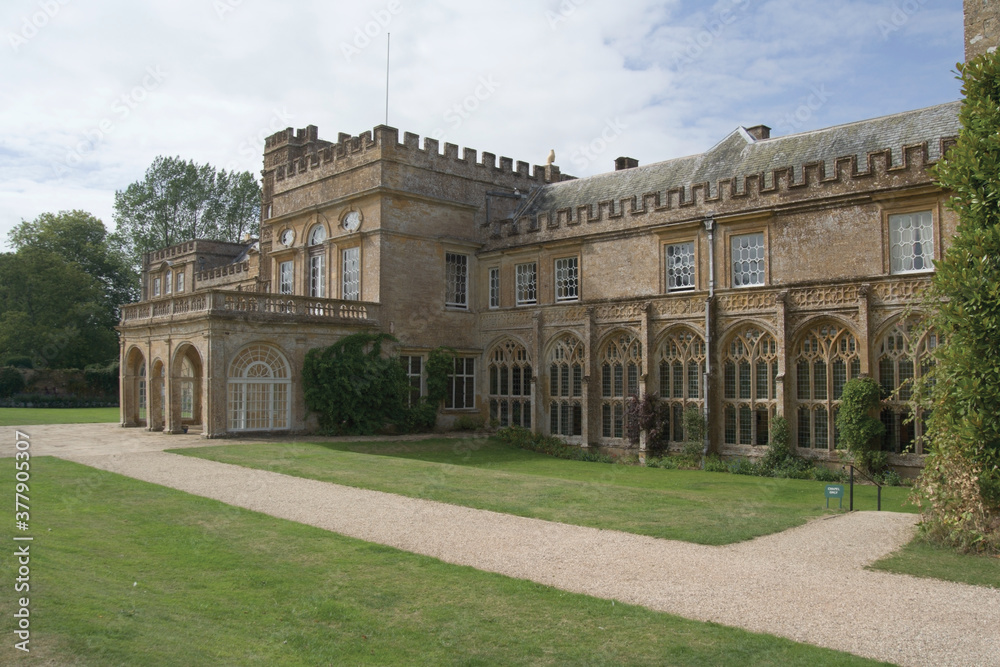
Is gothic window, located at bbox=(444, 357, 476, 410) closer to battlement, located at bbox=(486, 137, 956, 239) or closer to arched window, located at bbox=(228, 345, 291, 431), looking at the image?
battlement, located at bbox=(486, 137, 956, 239)

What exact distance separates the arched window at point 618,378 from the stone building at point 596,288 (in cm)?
6

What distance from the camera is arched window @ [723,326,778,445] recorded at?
20.3 metres

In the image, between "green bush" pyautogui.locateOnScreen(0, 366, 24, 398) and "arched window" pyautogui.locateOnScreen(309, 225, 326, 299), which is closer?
"arched window" pyautogui.locateOnScreen(309, 225, 326, 299)

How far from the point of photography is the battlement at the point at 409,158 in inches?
1030

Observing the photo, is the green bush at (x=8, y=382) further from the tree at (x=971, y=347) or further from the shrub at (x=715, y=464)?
the tree at (x=971, y=347)

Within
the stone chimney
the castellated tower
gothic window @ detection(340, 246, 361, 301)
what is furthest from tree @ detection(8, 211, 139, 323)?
the castellated tower

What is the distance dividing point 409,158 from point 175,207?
41865 millimetres

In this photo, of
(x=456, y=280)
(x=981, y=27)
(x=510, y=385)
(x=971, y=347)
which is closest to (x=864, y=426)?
(x=971, y=347)

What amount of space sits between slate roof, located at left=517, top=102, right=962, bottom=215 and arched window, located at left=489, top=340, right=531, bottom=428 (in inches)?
222

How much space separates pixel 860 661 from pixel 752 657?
0.79 metres

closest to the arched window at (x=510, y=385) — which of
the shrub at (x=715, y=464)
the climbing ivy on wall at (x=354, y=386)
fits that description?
the climbing ivy on wall at (x=354, y=386)

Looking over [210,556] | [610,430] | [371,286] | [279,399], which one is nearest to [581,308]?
[610,430]

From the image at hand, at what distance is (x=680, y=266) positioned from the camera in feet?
74.2

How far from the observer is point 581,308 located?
24766 mm
